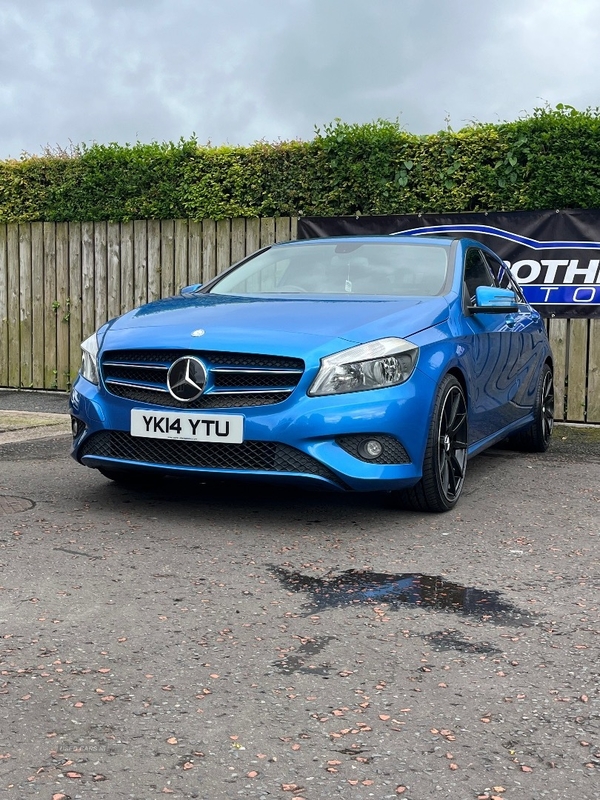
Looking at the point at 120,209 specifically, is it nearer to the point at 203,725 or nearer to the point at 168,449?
the point at 168,449

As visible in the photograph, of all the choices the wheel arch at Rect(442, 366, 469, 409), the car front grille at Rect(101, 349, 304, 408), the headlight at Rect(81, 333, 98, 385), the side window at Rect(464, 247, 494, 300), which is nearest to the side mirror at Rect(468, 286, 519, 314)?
the side window at Rect(464, 247, 494, 300)

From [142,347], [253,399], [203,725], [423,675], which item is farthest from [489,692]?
[142,347]

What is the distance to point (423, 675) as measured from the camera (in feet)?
10.5

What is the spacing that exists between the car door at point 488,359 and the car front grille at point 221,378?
131cm

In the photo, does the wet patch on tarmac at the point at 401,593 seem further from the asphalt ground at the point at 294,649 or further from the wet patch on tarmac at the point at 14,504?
the wet patch on tarmac at the point at 14,504

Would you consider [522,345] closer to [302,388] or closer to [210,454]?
[302,388]

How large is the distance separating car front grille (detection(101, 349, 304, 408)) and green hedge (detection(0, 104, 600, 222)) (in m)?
5.57

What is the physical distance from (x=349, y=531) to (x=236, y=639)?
174cm

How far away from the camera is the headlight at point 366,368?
16.5 feet

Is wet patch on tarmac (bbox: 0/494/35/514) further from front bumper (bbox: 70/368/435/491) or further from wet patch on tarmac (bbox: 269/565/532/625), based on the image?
wet patch on tarmac (bbox: 269/565/532/625)

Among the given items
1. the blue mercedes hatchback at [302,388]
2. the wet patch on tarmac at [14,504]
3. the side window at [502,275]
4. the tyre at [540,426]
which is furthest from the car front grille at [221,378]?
the tyre at [540,426]

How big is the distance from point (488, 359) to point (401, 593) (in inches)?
105

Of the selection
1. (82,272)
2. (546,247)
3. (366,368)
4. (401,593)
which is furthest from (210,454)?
(82,272)

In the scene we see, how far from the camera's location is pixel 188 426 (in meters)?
5.10
